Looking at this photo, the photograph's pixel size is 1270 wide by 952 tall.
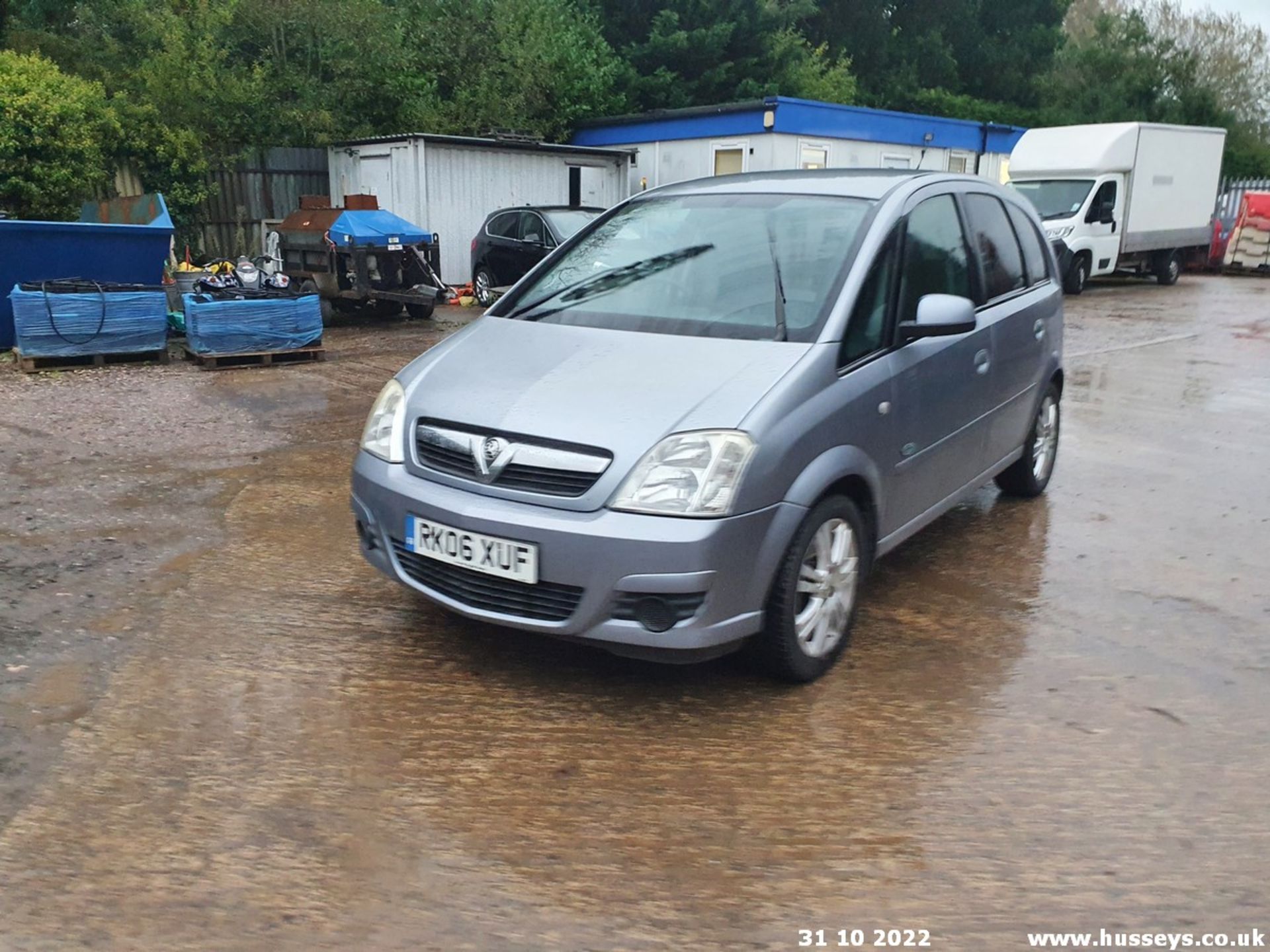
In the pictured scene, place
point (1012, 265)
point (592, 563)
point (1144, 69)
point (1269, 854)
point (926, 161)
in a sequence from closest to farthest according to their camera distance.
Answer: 1. point (1269, 854)
2. point (592, 563)
3. point (1012, 265)
4. point (926, 161)
5. point (1144, 69)

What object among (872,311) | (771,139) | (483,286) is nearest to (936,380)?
(872,311)

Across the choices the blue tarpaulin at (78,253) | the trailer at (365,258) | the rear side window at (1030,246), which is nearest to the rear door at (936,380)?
the rear side window at (1030,246)

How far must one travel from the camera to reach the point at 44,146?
1416 centimetres

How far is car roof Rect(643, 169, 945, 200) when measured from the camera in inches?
179

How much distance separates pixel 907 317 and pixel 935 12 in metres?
39.6

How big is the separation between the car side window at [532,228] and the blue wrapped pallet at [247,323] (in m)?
5.30

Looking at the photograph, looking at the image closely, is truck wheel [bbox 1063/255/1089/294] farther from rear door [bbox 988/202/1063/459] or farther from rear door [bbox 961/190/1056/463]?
rear door [bbox 961/190/1056/463]

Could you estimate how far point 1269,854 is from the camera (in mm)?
2889

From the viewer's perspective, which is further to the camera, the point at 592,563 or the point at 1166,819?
the point at 592,563

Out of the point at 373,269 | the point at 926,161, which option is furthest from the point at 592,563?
the point at 926,161

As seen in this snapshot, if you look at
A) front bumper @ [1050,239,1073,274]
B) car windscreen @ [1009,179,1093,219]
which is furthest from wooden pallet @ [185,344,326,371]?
car windscreen @ [1009,179,1093,219]

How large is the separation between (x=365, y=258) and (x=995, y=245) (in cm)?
982

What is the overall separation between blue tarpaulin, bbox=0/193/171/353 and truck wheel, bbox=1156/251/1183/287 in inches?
700

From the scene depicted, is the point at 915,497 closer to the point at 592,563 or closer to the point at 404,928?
the point at 592,563
